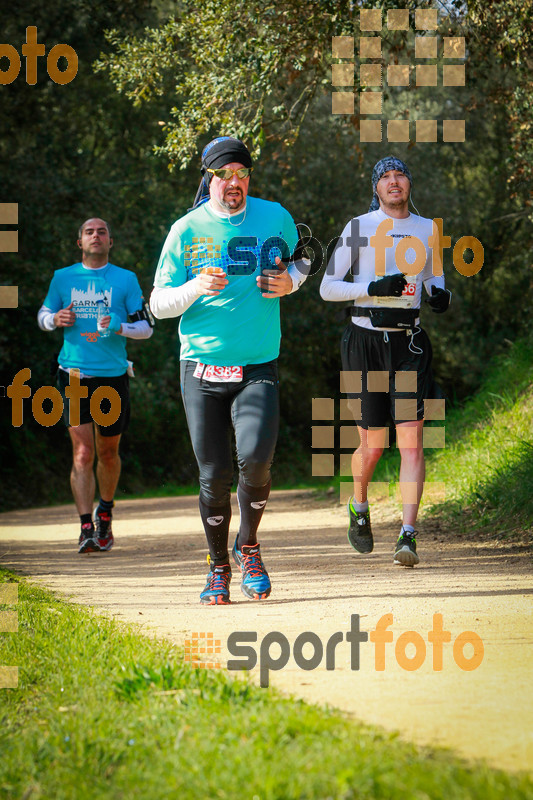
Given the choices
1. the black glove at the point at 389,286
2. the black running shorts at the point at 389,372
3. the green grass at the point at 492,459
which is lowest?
the green grass at the point at 492,459

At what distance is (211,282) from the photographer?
5207 mm

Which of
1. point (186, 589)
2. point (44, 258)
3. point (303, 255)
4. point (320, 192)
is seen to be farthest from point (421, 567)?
point (320, 192)

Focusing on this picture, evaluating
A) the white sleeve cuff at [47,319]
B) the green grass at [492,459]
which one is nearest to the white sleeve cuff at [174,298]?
the white sleeve cuff at [47,319]

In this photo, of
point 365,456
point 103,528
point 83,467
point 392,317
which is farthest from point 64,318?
point 392,317

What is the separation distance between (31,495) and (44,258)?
5.03 m

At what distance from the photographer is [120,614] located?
5207 millimetres

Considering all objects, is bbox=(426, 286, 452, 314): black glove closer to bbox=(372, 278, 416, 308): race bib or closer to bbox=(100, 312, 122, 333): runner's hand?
bbox=(372, 278, 416, 308): race bib

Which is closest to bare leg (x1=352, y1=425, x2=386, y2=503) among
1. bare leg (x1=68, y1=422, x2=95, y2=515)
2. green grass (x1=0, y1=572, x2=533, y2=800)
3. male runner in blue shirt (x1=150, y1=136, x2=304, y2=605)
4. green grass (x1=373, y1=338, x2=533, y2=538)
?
male runner in blue shirt (x1=150, y1=136, x2=304, y2=605)

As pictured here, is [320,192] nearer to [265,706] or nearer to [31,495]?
[31,495]

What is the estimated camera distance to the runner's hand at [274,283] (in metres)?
5.39

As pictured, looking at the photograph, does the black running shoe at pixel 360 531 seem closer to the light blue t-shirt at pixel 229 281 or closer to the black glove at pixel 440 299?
the black glove at pixel 440 299

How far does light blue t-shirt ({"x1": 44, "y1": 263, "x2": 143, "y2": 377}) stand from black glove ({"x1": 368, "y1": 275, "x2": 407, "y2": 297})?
2677 millimetres

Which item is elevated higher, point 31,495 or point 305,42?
point 305,42

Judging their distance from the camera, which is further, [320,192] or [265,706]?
[320,192]
